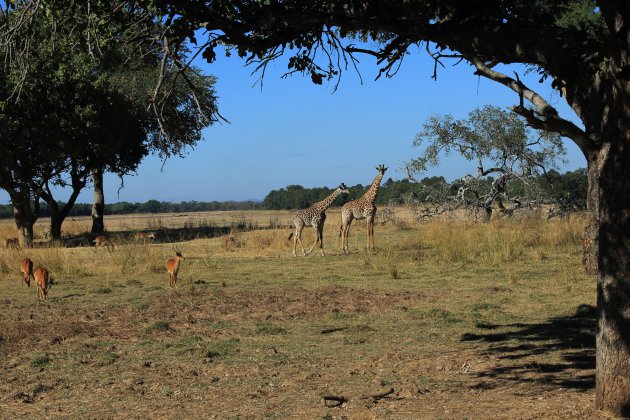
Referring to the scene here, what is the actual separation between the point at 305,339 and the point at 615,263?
4.38 m

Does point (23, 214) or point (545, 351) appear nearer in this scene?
point (545, 351)

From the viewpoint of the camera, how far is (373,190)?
21.5m

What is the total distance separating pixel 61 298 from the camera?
482 inches

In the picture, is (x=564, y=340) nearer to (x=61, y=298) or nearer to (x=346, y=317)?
(x=346, y=317)

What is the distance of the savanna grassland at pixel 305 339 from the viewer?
6117 millimetres

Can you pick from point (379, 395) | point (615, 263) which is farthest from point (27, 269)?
point (615, 263)

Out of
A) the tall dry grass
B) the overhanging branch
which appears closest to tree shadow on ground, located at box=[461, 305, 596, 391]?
the overhanging branch

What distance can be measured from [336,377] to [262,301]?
4.70 meters

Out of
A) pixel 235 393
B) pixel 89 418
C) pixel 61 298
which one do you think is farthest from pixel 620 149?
pixel 61 298

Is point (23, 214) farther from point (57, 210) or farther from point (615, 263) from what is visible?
point (615, 263)

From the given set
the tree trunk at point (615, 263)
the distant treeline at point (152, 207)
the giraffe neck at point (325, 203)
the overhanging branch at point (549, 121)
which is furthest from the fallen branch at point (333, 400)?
the distant treeline at point (152, 207)

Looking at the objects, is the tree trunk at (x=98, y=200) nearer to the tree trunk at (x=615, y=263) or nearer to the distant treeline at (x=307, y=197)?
the distant treeline at (x=307, y=197)

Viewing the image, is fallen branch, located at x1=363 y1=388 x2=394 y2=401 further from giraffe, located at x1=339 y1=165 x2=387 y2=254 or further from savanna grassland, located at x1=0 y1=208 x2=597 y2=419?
giraffe, located at x1=339 y1=165 x2=387 y2=254

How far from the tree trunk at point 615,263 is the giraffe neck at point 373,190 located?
618 inches
